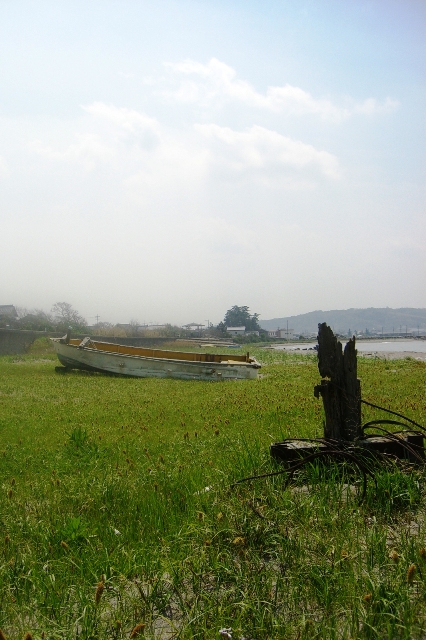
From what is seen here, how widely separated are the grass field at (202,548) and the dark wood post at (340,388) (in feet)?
2.16

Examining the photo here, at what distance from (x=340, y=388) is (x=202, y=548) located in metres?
2.12

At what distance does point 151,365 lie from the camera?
757 inches

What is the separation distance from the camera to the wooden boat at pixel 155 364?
18.4 meters

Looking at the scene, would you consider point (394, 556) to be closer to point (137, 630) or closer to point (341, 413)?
point (137, 630)

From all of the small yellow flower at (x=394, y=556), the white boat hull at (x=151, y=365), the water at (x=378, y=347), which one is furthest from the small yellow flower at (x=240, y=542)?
the water at (x=378, y=347)

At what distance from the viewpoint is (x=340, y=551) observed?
3256 millimetres

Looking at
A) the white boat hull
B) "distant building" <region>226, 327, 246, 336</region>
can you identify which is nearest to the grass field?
the white boat hull

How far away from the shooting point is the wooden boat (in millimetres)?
18391

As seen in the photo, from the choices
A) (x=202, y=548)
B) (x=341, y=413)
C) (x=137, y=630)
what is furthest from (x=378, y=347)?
(x=137, y=630)

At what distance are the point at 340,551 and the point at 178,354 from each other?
20.2 metres

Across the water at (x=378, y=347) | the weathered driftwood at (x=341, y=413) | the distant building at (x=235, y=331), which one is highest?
the weathered driftwood at (x=341, y=413)

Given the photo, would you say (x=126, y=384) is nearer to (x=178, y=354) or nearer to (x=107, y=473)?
(x=178, y=354)

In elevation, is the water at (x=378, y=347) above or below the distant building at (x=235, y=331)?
below

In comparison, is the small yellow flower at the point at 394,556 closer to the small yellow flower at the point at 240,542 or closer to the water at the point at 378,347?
the small yellow flower at the point at 240,542
